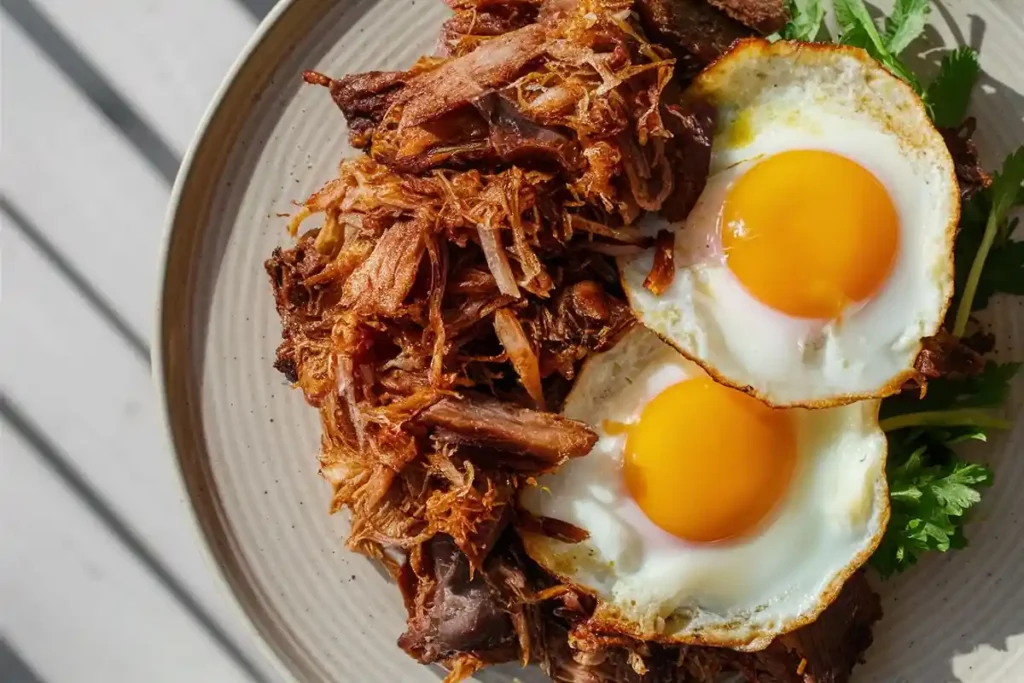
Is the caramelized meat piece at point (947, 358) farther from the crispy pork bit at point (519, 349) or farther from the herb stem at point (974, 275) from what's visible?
the crispy pork bit at point (519, 349)

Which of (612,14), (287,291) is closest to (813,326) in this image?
(612,14)

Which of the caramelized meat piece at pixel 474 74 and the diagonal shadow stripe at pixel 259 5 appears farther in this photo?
the diagonal shadow stripe at pixel 259 5

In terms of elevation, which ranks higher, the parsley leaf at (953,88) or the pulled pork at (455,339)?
the pulled pork at (455,339)

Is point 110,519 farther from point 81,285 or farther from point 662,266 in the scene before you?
point 662,266

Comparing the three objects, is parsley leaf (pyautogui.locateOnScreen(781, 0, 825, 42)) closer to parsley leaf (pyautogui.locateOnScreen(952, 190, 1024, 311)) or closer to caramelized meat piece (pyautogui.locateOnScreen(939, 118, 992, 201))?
caramelized meat piece (pyautogui.locateOnScreen(939, 118, 992, 201))

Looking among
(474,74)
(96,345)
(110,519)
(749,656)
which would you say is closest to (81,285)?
(96,345)

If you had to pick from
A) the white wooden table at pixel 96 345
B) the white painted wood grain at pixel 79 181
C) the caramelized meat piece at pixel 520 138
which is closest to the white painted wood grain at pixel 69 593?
the white wooden table at pixel 96 345

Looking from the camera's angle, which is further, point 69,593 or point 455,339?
point 69,593

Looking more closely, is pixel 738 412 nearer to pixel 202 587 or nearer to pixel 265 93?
pixel 265 93
